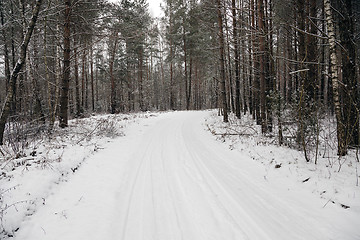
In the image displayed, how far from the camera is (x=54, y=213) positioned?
3.00 metres

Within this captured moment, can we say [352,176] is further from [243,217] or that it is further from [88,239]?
[88,239]

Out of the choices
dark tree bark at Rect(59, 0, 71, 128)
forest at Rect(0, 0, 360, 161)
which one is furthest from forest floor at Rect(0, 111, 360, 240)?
dark tree bark at Rect(59, 0, 71, 128)

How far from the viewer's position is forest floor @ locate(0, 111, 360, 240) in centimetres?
262

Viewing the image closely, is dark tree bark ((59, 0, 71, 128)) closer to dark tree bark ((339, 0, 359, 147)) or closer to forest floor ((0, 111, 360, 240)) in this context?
forest floor ((0, 111, 360, 240))

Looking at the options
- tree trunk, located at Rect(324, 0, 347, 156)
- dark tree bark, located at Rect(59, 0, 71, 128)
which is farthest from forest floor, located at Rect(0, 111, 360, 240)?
dark tree bark, located at Rect(59, 0, 71, 128)

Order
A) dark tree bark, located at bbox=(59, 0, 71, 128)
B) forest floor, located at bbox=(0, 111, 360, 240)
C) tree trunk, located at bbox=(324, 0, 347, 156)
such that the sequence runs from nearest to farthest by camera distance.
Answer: forest floor, located at bbox=(0, 111, 360, 240), tree trunk, located at bbox=(324, 0, 347, 156), dark tree bark, located at bbox=(59, 0, 71, 128)

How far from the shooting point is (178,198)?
350 cm

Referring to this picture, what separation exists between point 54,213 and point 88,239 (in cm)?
98

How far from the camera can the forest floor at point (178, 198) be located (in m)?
2.62

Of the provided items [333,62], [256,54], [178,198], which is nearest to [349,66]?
[333,62]

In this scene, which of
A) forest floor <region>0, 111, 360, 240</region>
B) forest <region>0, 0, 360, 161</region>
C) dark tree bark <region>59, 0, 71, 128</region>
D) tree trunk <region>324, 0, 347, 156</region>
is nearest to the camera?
forest floor <region>0, 111, 360, 240</region>

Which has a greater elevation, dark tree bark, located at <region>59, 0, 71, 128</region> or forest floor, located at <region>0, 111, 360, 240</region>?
dark tree bark, located at <region>59, 0, 71, 128</region>

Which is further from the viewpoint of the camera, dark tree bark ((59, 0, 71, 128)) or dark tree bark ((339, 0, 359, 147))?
dark tree bark ((59, 0, 71, 128))

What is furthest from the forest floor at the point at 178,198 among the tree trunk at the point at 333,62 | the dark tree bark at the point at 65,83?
the dark tree bark at the point at 65,83
